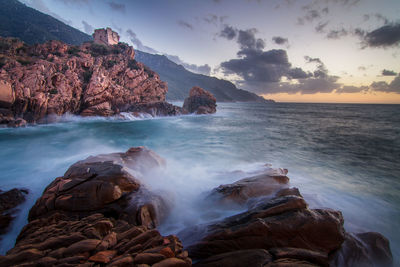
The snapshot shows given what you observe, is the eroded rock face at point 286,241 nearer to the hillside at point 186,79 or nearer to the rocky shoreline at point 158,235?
the rocky shoreline at point 158,235

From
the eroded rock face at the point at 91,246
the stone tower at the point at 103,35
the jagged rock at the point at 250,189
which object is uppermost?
the stone tower at the point at 103,35

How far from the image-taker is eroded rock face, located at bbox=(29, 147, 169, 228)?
3900 mm

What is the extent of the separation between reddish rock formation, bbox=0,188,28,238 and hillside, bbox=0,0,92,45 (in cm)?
6952

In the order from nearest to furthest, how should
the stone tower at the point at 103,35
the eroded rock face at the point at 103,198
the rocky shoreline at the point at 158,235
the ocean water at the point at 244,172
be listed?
the rocky shoreline at the point at 158,235 < the eroded rock face at the point at 103,198 < the ocean water at the point at 244,172 < the stone tower at the point at 103,35

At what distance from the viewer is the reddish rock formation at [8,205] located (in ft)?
13.2

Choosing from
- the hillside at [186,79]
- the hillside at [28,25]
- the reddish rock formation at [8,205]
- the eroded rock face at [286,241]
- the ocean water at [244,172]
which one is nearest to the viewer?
the eroded rock face at [286,241]

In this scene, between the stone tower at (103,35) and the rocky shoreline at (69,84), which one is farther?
the stone tower at (103,35)

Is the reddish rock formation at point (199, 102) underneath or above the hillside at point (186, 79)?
underneath

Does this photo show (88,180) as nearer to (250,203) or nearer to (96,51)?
(250,203)

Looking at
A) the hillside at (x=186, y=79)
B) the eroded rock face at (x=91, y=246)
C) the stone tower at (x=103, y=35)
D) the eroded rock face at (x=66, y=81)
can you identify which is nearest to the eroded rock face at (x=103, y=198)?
the eroded rock face at (x=91, y=246)

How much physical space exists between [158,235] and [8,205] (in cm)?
481

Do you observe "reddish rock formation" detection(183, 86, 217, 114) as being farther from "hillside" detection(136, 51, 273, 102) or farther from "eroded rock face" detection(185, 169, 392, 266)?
"hillside" detection(136, 51, 273, 102)

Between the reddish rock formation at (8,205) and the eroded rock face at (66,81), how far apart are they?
841 inches

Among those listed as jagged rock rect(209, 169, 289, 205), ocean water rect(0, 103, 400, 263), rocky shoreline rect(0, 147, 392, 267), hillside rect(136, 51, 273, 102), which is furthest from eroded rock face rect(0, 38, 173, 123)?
hillside rect(136, 51, 273, 102)
